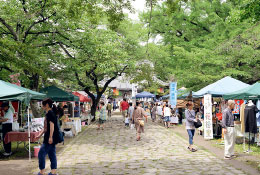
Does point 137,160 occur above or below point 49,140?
below

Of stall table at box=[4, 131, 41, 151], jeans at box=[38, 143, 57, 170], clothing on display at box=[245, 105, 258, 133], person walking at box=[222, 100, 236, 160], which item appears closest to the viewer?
jeans at box=[38, 143, 57, 170]

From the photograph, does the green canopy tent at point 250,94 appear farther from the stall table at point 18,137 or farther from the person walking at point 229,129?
the stall table at point 18,137

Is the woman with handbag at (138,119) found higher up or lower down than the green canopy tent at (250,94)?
lower down

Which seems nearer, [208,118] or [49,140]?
[49,140]

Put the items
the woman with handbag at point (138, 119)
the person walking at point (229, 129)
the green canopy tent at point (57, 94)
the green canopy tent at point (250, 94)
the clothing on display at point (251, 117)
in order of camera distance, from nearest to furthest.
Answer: the person walking at point (229, 129)
the clothing on display at point (251, 117)
the green canopy tent at point (250, 94)
the woman with handbag at point (138, 119)
the green canopy tent at point (57, 94)

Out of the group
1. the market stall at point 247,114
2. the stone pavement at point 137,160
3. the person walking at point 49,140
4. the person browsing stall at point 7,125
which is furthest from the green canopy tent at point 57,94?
the person walking at point 49,140

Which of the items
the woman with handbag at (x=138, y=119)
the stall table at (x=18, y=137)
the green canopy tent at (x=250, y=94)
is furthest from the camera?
the woman with handbag at (x=138, y=119)

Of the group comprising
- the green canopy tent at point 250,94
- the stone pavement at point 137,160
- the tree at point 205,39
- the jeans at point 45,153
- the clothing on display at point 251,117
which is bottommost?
the stone pavement at point 137,160

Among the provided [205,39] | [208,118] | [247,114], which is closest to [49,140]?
[247,114]

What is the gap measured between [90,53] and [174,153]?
7486 millimetres

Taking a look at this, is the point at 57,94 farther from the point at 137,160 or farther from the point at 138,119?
the point at 137,160

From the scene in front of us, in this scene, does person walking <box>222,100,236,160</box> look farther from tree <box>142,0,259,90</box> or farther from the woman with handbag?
the woman with handbag

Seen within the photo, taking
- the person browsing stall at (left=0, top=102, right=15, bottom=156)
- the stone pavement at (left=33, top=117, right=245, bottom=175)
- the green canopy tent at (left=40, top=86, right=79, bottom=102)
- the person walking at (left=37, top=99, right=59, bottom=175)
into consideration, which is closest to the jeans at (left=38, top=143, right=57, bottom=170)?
the person walking at (left=37, top=99, right=59, bottom=175)

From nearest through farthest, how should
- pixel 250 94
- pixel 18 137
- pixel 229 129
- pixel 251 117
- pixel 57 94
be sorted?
pixel 229 129
pixel 18 137
pixel 251 117
pixel 250 94
pixel 57 94
